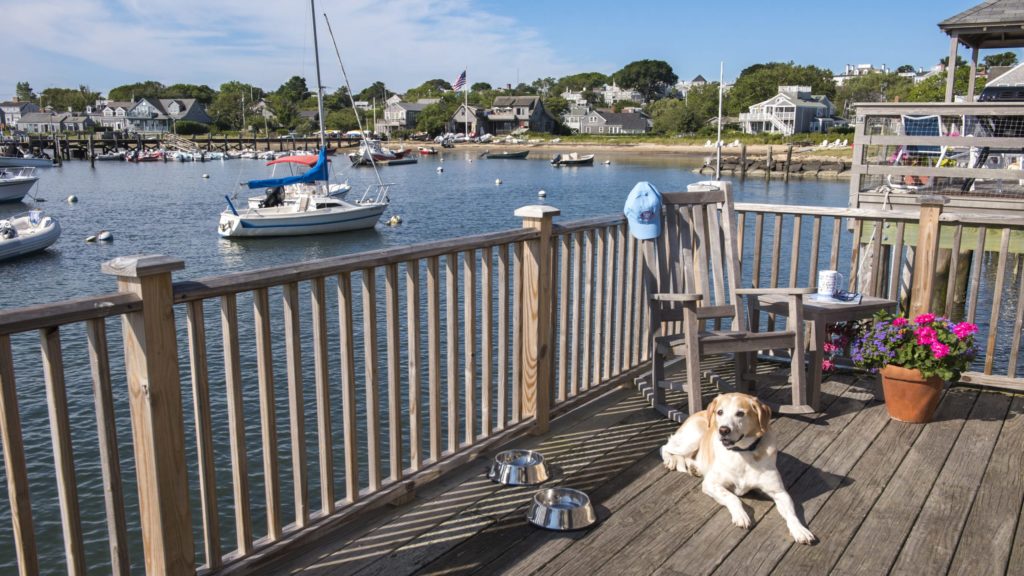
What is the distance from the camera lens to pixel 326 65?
3209cm

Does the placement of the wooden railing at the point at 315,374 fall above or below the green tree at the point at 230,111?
below

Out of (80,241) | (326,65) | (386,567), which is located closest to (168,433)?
(386,567)

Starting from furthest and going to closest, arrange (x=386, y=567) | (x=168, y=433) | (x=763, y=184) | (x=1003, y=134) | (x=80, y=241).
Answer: (x=763, y=184) → (x=80, y=241) → (x=1003, y=134) → (x=386, y=567) → (x=168, y=433)

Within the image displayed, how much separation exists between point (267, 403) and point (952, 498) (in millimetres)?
2821

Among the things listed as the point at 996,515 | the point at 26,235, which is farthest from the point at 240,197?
the point at 996,515

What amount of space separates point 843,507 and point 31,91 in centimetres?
19956

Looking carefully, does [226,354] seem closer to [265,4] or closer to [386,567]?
[386,567]

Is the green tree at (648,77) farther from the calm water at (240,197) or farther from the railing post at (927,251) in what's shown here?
the railing post at (927,251)

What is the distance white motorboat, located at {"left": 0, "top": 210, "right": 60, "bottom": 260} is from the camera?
68.1 ft

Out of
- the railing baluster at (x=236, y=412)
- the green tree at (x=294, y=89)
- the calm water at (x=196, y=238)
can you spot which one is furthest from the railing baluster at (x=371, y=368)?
the green tree at (x=294, y=89)

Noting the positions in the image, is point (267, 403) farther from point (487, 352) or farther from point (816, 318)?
point (816, 318)

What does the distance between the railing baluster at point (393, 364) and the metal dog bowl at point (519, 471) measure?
48cm

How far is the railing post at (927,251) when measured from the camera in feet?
15.0

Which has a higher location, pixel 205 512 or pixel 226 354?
pixel 226 354
